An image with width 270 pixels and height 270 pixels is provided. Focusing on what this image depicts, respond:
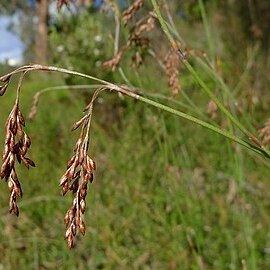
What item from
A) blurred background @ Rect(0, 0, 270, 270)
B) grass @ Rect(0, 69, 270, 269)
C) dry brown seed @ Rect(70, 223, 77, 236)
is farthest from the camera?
grass @ Rect(0, 69, 270, 269)

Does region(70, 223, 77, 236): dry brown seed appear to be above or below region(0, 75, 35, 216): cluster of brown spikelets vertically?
below

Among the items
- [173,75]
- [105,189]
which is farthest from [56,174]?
[173,75]

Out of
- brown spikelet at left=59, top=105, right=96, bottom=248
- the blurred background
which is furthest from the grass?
brown spikelet at left=59, top=105, right=96, bottom=248

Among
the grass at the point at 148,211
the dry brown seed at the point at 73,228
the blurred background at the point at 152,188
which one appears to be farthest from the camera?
the grass at the point at 148,211

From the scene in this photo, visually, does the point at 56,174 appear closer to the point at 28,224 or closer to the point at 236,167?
the point at 28,224

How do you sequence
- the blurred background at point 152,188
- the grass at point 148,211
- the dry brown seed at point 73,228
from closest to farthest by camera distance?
the dry brown seed at point 73,228 → the blurred background at point 152,188 → the grass at point 148,211

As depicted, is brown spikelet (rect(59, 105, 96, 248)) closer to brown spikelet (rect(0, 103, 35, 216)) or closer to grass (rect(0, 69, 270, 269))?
brown spikelet (rect(0, 103, 35, 216))

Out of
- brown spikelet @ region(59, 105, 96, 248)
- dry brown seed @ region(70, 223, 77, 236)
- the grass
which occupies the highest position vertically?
brown spikelet @ region(59, 105, 96, 248)

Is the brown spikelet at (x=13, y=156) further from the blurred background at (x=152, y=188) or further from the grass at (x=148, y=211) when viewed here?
the grass at (x=148, y=211)

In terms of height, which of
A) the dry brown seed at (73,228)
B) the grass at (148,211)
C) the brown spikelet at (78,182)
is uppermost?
the brown spikelet at (78,182)

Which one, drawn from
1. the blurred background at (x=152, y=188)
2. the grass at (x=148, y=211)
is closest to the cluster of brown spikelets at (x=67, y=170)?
the blurred background at (x=152, y=188)

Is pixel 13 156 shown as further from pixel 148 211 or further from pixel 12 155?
pixel 148 211
